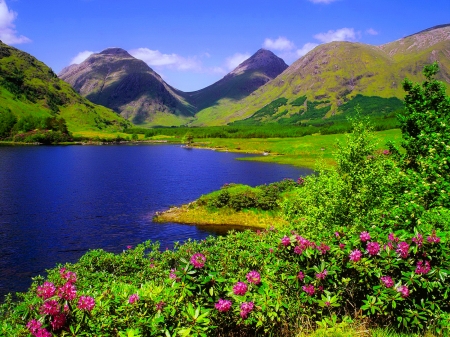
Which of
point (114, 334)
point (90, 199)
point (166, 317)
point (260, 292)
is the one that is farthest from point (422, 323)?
point (90, 199)

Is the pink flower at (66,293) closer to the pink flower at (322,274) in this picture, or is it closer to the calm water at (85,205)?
the pink flower at (322,274)

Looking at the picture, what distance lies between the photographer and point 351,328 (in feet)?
32.0

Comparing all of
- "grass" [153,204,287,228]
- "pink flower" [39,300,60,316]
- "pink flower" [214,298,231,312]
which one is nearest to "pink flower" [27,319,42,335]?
"pink flower" [39,300,60,316]

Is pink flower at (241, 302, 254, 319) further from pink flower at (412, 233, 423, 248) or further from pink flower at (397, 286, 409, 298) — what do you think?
pink flower at (412, 233, 423, 248)

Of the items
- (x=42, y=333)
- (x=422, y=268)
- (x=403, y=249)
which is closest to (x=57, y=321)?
(x=42, y=333)

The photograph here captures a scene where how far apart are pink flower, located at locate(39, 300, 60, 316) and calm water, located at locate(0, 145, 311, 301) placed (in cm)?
3385

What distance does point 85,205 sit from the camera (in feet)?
250

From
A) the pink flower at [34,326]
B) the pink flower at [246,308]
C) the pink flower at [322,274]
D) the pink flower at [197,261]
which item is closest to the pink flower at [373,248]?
the pink flower at [322,274]

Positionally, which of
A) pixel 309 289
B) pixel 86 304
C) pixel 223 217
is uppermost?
pixel 86 304

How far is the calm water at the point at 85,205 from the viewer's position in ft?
157

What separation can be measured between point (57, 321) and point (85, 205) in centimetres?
7369

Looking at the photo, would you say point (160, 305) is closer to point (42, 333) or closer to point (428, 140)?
point (42, 333)

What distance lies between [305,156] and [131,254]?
15515 cm

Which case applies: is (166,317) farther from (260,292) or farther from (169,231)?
(169,231)
